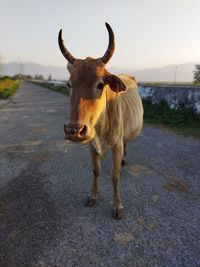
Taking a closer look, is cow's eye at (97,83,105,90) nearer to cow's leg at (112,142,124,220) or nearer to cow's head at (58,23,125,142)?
cow's head at (58,23,125,142)

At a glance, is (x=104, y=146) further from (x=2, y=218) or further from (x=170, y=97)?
(x=170, y=97)

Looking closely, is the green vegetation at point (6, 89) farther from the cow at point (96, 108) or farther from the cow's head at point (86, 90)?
the cow's head at point (86, 90)

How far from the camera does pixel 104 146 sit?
418cm

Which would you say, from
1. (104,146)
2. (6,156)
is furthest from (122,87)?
(6,156)

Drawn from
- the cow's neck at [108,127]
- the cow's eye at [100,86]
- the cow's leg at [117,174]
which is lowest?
the cow's leg at [117,174]

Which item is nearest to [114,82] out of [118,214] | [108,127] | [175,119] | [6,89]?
[108,127]

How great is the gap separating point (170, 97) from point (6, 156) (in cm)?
766

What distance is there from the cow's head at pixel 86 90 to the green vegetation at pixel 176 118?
612cm

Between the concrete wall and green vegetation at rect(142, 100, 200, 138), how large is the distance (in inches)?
Answer: 6.9

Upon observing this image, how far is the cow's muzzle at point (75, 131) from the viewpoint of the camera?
3.03 meters

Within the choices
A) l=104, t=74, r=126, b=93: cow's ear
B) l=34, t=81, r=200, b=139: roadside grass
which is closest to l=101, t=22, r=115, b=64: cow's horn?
l=104, t=74, r=126, b=93: cow's ear

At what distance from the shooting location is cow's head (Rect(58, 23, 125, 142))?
310 cm

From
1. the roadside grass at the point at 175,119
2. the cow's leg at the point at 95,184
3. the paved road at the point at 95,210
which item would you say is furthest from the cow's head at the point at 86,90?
the roadside grass at the point at 175,119

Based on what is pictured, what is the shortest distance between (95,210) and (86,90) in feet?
6.57
